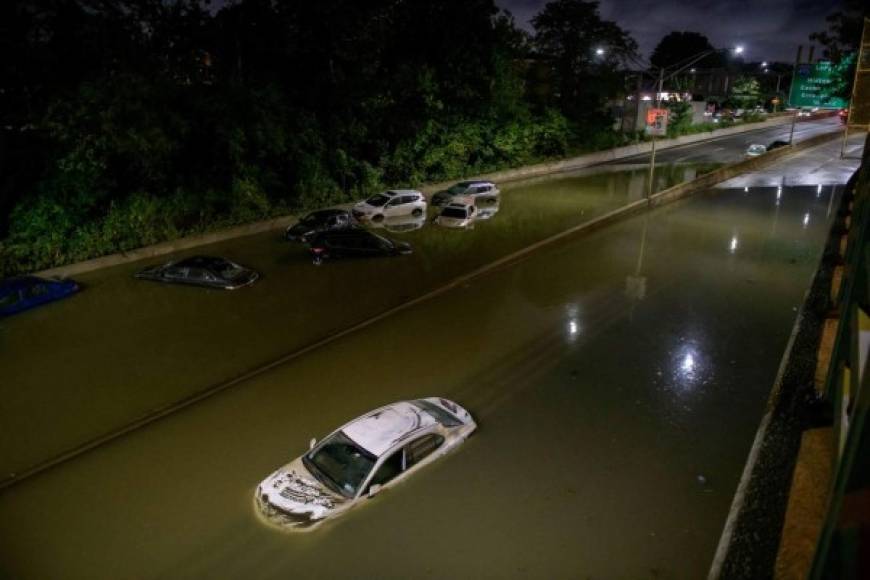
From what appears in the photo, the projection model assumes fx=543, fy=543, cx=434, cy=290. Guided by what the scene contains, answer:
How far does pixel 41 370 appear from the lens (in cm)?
1220

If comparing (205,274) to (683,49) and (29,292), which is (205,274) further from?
(683,49)

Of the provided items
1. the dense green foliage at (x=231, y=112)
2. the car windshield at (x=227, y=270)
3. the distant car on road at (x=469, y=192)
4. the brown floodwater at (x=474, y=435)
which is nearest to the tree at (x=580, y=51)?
the dense green foliage at (x=231, y=112)

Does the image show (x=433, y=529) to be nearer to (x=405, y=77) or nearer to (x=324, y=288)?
(x=324, y=288)

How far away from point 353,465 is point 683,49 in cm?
12129

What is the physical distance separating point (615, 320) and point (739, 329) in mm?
3196

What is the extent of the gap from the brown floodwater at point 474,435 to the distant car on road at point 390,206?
5.87m

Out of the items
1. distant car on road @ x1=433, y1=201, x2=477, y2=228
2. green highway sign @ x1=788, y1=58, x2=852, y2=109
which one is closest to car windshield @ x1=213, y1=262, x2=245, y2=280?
distant car on road @ x1=433, y1=201, x2=477, y2=228

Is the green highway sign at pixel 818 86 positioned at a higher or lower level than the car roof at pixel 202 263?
higher

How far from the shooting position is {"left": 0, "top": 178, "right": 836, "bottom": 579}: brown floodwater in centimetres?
759

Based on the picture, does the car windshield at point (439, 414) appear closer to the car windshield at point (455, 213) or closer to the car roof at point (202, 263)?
the car roof at point (202, 263)

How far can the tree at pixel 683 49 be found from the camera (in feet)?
342

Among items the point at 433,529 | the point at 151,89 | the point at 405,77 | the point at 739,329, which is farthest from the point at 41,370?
the point at 405,77

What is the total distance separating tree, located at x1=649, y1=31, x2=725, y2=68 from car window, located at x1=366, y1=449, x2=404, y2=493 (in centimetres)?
11369

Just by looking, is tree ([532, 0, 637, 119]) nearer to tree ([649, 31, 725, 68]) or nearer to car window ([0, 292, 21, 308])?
car window ([0, 292, 21, 308])
